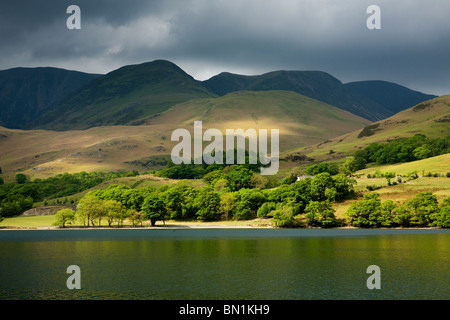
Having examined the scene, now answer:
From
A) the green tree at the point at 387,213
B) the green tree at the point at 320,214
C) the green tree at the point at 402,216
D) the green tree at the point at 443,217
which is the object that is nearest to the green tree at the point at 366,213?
the green tree at the point at 387,213

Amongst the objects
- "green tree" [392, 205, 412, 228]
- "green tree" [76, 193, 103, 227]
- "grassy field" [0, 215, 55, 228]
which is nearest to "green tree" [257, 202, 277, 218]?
"green tree" [392, 205, 412, 228]

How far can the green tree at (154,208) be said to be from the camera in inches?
6206

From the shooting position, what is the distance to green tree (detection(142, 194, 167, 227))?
157625mm

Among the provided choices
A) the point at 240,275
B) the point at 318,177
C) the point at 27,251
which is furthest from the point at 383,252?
the point at 318,177

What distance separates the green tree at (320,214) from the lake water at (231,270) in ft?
152

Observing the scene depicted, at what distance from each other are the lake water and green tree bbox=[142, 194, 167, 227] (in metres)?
61.2

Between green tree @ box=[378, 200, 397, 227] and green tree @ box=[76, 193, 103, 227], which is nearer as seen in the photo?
green tree @ box=[378, 200, 397, 227]

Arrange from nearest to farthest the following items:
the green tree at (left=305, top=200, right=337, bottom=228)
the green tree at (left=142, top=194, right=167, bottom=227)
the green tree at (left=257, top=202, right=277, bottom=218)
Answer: the green tree at (left=305, top=200, right=337, bottom=228)
the green tree at (left=142, top=194, right=167, bottom=227)
the green tree at (left=257, top=202, right=277, bottom=218)

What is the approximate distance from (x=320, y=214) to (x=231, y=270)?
283ft

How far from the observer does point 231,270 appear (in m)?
65.0

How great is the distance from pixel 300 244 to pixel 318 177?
68057 millimetres

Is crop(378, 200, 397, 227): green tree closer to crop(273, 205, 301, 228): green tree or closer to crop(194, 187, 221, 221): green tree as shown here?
crop(273, 205, 301, 228): green tree

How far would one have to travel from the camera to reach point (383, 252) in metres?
80.3
